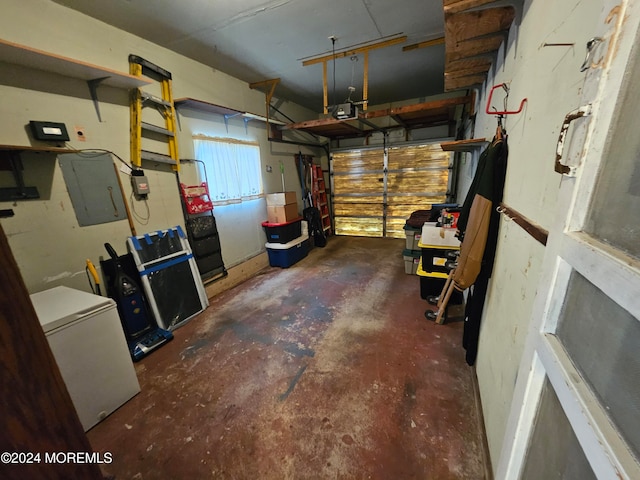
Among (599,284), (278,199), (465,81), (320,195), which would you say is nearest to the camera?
(599,284)

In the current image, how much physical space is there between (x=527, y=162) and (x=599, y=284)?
2.82ft

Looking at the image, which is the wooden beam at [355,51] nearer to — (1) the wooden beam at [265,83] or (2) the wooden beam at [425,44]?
(2) the wooden beam at [425,44]

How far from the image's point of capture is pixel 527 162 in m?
1.08

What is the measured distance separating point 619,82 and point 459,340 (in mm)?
2257

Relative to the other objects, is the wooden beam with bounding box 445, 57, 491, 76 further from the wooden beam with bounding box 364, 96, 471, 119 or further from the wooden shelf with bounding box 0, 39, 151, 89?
the wooden shelf with bounding box 0, 39, 151, 89

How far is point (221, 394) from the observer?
177 cm

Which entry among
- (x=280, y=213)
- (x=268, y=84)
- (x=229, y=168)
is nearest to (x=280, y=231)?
(x=280, y=213)

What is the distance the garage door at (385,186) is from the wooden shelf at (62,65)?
4.40m

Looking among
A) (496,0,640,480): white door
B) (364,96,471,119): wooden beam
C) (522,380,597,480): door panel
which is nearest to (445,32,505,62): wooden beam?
(364,96,471,119): wooden beam

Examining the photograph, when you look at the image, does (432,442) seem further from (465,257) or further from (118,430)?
(118,430)

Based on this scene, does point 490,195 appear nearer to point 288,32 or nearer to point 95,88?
point 288,32

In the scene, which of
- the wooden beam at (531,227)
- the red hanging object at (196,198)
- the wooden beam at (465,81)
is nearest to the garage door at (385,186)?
the wooden beam at (465,81)

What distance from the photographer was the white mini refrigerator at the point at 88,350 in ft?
4.77

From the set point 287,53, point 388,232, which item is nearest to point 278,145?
point 287,53
